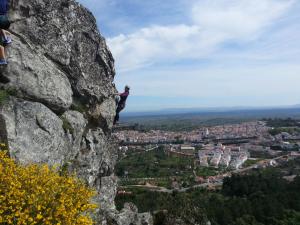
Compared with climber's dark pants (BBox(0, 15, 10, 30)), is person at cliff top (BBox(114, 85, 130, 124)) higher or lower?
lower

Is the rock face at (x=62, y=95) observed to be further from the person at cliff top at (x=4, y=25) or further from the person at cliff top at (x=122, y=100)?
the person at cliff top at (x=122, y=100)

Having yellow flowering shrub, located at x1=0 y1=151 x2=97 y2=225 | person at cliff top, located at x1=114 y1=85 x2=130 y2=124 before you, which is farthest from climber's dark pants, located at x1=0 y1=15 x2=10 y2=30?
person at cliff top, located at x1=114 y1=85 x2=130 y2=124

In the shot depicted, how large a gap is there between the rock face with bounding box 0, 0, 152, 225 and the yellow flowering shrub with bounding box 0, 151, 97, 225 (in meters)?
2.25

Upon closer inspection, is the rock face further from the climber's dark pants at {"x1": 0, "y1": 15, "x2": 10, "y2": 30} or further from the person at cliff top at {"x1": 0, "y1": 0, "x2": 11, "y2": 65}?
the climber's dark pants at {"x1": 0, "y1": 15, "x2": 10, "y2": 30}

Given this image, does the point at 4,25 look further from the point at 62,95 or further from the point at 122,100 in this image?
the point at 122,100

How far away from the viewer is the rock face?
36.2 feet

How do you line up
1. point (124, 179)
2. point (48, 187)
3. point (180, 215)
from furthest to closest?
point (124, 179)
point (180, 215)
point (48, 187)

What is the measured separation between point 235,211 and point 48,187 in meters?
48.8

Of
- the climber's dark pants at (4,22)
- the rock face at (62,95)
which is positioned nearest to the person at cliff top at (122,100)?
the rock face at (62,95)

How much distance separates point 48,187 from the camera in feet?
26.3

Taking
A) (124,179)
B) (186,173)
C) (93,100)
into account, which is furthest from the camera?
(186,173)

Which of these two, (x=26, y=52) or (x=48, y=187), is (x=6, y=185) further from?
(x=26, y=52)

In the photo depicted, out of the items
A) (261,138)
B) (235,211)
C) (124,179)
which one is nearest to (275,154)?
(261,138)

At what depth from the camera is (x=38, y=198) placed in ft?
25.1
